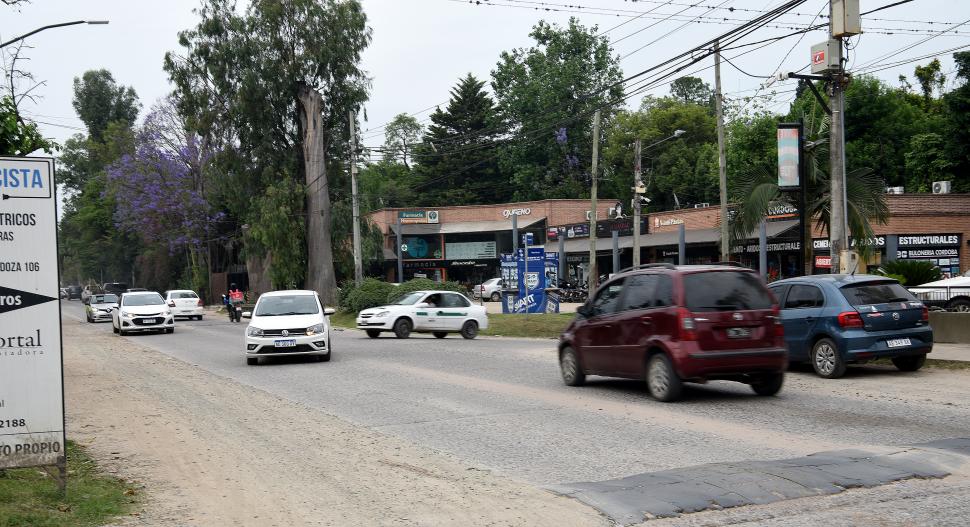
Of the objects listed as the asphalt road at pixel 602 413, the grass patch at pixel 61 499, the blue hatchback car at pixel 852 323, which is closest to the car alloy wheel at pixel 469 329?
the asphalt road at pixel 602 413

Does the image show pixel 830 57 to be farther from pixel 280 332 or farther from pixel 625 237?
pixel 625 237

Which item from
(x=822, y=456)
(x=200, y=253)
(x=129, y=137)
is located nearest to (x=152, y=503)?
(x=822, y=456)

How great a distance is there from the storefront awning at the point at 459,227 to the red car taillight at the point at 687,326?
56669mm

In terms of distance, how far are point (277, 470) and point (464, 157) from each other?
76.7 m

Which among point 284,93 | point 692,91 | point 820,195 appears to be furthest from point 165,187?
point 692,91

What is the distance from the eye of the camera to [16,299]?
6.59 metres

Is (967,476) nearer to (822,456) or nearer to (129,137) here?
(822,456)

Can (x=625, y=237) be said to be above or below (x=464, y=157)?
below

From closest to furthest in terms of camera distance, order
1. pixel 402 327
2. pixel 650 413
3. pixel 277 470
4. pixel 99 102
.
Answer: pixel 277 470 < pixel 650 413 < pixel 402 327 < pixel 99 102

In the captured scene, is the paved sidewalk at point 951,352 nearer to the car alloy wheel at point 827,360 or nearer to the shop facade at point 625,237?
the car alloy wheel at point 827,360

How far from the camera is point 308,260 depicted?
47.3 metres

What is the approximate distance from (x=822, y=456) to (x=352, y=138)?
1451 inches

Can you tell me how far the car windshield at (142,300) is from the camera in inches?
1350

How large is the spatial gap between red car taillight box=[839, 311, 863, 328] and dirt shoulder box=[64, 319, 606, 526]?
25.7ft
